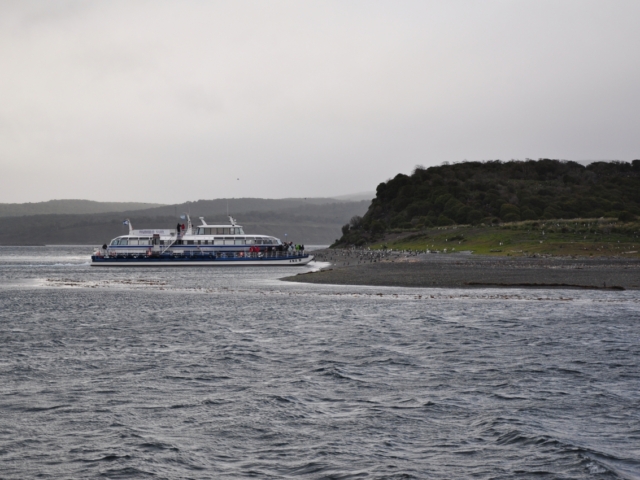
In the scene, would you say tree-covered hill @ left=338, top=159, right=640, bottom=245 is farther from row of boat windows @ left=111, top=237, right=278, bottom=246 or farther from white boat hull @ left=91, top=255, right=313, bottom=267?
white boat hull @ left=91, top=255, right=313, bottom=267

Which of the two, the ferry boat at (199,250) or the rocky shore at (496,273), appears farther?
the ferry boat at (199,250)

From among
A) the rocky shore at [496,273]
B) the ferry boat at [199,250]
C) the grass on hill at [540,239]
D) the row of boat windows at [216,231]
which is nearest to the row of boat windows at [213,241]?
the ferry boat at [199,250]

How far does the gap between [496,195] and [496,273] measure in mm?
79555

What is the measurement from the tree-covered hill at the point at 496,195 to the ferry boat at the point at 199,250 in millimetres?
35745

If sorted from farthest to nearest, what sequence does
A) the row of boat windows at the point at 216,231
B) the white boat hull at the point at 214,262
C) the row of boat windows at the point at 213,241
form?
the row of boat windows at the point at 216,231 < the row of boat windows at the point at 213,241 < the white boat hull at the point at 214,262

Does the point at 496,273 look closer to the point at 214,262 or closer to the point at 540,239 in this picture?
the point at 540,239

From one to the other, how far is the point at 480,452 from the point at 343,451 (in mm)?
2192

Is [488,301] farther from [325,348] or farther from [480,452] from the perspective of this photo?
[480,452]

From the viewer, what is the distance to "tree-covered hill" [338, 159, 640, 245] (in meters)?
116

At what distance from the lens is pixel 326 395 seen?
15.3 metres

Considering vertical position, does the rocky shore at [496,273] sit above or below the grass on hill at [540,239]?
below

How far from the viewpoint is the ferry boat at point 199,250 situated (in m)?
83.7

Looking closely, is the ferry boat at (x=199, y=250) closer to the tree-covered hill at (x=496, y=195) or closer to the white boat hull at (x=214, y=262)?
the white boat hull at (x=214, y=262)

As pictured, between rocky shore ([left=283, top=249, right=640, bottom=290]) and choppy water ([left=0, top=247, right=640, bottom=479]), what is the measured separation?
12.9 meters
